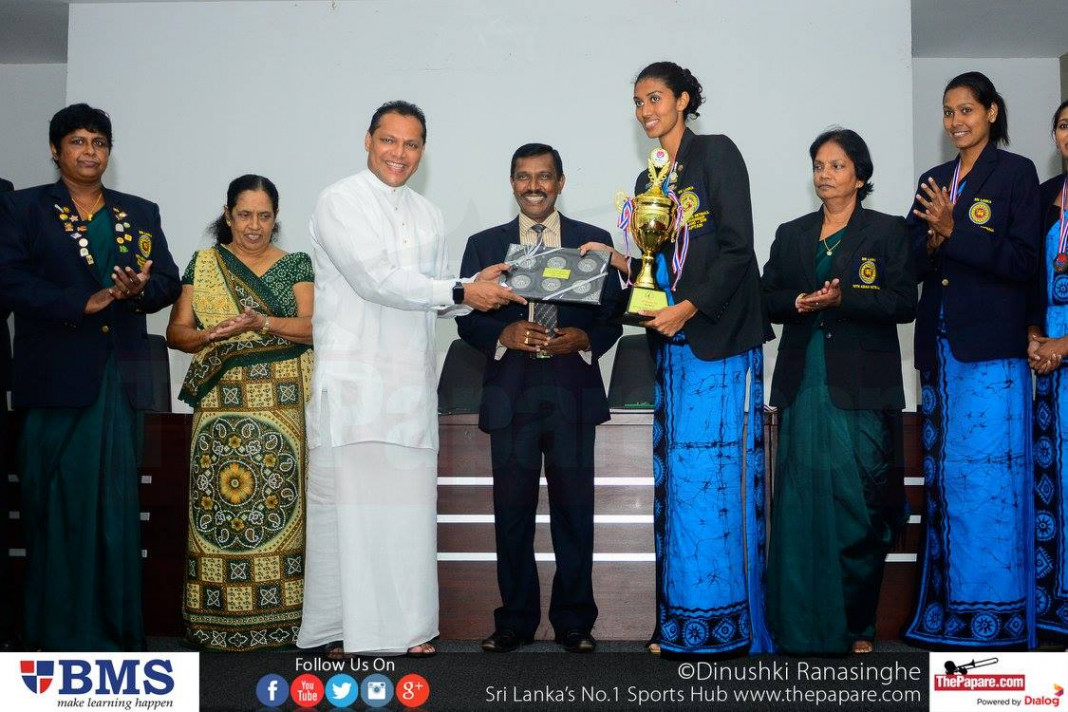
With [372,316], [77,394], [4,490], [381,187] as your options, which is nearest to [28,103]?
[4,490]

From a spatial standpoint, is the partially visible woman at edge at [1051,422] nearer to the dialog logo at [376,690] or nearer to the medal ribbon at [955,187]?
the medal ribbon at [955,187]

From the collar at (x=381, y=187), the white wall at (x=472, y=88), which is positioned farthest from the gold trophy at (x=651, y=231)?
the white wall at (x=472, y=88)

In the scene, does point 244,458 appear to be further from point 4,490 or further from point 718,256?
point 718,256

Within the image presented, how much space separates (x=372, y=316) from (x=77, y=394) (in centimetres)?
95

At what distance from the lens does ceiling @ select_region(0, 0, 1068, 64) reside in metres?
5.57

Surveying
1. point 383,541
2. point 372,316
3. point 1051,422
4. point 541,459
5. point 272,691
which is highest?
point 372,316

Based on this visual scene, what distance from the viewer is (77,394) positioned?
3.11 metres

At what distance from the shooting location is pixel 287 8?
18.4ft

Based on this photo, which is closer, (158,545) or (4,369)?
(4,369)

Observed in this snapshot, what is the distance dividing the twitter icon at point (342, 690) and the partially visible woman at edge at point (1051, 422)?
2117 millimetres

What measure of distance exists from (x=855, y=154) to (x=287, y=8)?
3.59 m

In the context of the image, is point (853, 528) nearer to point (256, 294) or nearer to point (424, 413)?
point (424, 413)

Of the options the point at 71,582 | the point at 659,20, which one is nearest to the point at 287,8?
the point at 659,20

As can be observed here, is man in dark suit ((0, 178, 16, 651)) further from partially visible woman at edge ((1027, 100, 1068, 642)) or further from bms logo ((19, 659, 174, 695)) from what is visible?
partially visible woman at edge ((1027, 100, 1068, 642))
